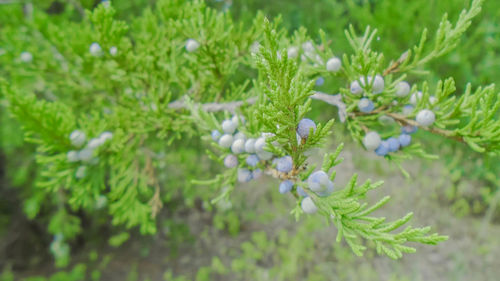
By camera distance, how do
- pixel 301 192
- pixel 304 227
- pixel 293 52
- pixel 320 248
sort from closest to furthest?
pixel 301 192 < pixel 293 52 < pixel 320 248 < pixel 304 227

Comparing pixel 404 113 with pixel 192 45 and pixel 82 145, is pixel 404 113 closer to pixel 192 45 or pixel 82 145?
pixel 192 45

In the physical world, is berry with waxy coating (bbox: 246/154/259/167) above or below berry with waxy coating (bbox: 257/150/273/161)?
below

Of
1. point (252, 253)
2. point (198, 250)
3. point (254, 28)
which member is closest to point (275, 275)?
point (252, 253)

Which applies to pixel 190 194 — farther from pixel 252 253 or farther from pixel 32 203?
pixel 252 253

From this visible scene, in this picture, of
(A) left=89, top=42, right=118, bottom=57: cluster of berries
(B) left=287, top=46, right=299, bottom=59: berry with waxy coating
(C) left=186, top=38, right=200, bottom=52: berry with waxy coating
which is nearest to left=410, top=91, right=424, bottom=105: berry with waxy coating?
(B) left=287, top=46, right=299, bottom=59: berry with waxy coating

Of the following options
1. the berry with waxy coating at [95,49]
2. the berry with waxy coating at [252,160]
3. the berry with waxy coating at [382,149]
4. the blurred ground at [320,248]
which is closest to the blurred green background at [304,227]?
the blurred ground at [320,248]

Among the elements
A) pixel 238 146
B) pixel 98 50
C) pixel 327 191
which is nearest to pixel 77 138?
pixel 98 50

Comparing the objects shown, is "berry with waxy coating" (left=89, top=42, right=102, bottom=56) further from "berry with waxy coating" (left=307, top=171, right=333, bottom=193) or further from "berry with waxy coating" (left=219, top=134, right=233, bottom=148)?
"berry with waxy coating" (left=307, top=171, right=333, bottom=193)

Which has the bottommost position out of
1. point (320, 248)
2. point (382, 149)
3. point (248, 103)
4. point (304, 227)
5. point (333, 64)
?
point (320, 248)
